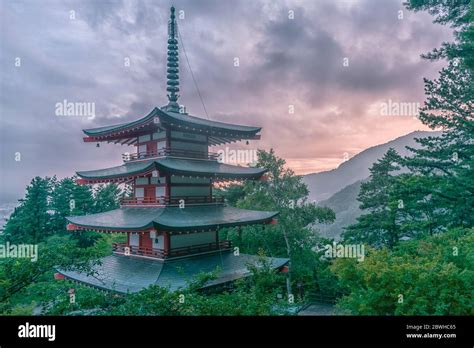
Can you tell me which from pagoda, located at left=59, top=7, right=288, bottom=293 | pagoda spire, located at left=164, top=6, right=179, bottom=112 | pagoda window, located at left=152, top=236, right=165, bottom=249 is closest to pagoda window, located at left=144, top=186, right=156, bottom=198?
pagoda, located at left=59, top=7, right=288, bottom=293

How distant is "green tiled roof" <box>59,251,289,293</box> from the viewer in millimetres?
8469

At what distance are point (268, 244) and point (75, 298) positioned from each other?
1207 cm

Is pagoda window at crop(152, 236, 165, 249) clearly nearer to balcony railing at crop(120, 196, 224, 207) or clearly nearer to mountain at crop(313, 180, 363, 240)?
balcony railing at crop(120, 196, 224, 207)

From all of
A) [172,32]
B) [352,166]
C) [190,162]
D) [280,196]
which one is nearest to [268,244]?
[280,196]

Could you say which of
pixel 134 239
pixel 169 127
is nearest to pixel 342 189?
pixel 169 127

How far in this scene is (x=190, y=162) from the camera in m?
11.4

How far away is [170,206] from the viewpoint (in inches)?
421

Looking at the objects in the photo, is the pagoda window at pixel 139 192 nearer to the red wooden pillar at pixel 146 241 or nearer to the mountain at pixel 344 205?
the red wooden pillar at pixel 146 241

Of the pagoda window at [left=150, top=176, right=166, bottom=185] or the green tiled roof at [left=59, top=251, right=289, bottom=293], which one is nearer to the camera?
the green tiled roof at [left=59, top=251, right=289, bottom=293]

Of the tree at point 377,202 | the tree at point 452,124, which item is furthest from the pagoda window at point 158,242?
the tree at point 377,202

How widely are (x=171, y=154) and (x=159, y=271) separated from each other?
422 cm

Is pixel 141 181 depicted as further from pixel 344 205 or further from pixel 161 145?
pixel 344 205

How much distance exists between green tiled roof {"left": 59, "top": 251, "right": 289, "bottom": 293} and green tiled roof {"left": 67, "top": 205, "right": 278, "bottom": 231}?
1349 millimetres

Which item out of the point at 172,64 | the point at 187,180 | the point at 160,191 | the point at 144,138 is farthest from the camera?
the point at 172,64
